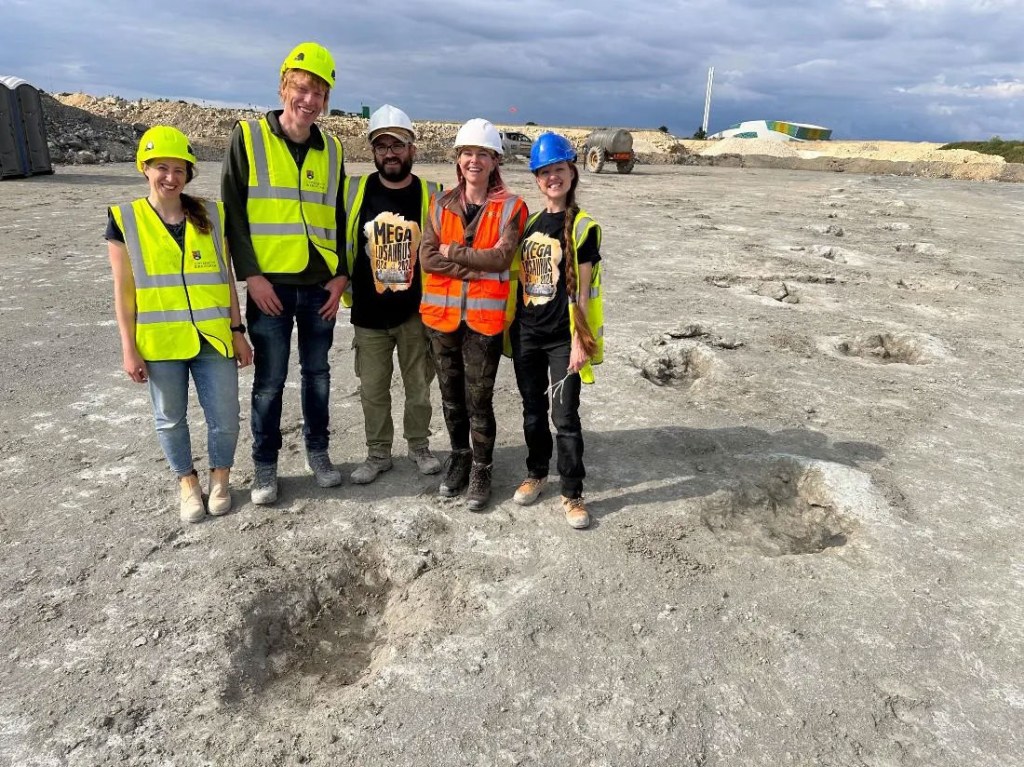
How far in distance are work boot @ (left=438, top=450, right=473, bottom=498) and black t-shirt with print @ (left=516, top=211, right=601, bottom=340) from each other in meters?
0.85

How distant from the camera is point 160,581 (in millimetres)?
3158

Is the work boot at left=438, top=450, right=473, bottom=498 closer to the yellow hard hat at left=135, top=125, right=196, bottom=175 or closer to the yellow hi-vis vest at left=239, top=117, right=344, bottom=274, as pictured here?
the yellow hi-vis vest at left=239, top=117, right=344, bottom=274

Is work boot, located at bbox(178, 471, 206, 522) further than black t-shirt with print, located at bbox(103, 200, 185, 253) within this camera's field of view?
Yes

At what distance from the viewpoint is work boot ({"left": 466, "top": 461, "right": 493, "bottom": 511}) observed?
3.80 meters

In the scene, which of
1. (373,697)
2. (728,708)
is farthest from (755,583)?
(373,697)

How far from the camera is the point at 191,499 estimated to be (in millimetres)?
3693

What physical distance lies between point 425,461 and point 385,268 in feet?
3.97

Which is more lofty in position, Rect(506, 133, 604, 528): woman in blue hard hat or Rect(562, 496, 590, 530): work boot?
Rect(506, 133, 604, 528): woman in blue hard hat

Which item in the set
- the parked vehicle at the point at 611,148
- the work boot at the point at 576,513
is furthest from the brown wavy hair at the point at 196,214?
the parked vehicle at the point at 611,148

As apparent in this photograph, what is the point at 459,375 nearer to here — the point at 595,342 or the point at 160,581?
the point at 595,342

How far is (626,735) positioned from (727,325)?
5396 millimetres

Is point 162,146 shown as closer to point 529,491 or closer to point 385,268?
point 385,268

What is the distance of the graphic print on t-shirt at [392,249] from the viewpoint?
3.62 metres

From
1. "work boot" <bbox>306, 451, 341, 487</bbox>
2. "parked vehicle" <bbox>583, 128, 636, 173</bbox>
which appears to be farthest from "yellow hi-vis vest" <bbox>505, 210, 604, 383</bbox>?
"parked vehicle" <bbox>583, 128, 636, 173</bbox>
